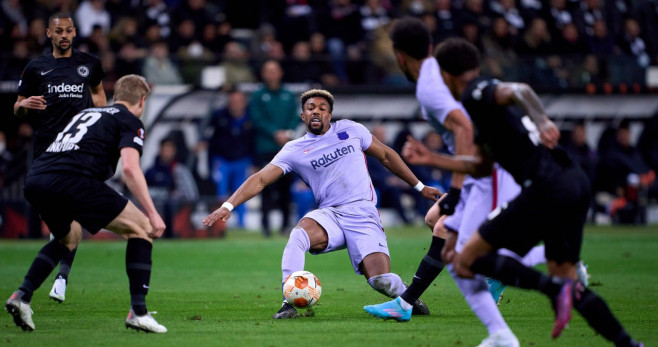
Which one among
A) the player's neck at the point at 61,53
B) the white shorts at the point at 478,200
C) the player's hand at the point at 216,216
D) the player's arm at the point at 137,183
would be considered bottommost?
the player's hand at the point at 216,216


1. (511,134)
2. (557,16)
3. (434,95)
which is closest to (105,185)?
(434,95)

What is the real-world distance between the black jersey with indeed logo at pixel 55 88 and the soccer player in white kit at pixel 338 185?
6.19ft

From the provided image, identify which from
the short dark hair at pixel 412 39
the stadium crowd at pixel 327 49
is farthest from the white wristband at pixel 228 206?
the stadium crowd at pixel 327 49

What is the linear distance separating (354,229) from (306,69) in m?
10.8

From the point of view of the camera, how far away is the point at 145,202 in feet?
24.0

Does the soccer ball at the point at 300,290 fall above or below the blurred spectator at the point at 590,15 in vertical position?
above

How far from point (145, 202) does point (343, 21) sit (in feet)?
48.2

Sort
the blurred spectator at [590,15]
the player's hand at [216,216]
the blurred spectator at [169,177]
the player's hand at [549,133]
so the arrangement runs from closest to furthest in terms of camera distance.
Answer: the player's hand at [549,133] < the player's hand at [216,216] < the blurred spectator at [169,177] < the blurred spectator at [590,15]

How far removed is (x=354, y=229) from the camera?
371 inches

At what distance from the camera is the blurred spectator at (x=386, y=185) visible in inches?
789

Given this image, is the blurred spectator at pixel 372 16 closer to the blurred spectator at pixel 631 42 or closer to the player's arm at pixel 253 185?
the blurred spectator at pixel 631 42

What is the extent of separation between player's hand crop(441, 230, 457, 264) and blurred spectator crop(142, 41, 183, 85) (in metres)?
12.6

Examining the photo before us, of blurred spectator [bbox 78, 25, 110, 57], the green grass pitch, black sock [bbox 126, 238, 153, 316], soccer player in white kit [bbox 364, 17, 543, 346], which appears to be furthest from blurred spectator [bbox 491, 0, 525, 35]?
black sock [bbox 126, 238, 153, 316]

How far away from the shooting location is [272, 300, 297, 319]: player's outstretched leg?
862cm
